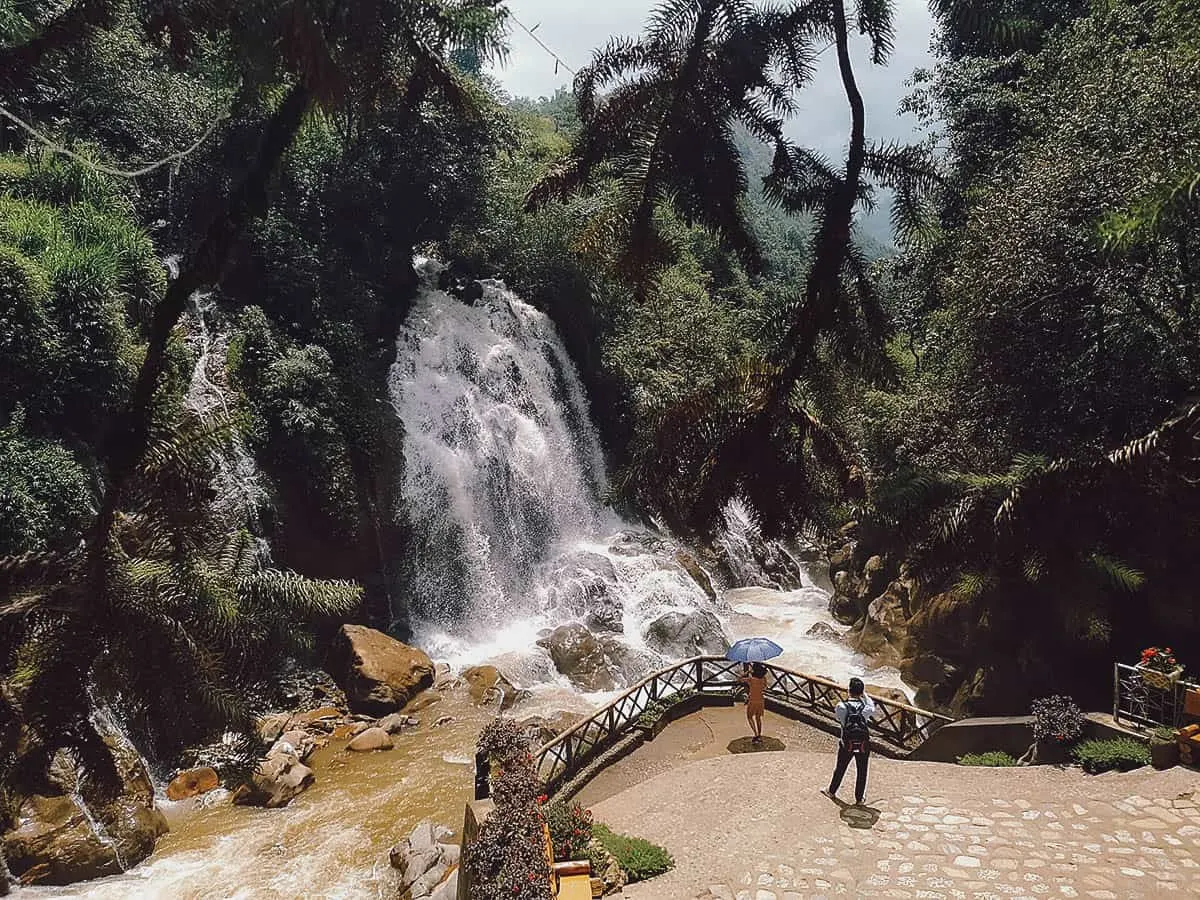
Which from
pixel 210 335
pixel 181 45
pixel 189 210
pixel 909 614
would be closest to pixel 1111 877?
pixel 181 45

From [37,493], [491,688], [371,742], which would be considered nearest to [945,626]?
[491,688]

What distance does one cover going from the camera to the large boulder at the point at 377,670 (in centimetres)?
1519

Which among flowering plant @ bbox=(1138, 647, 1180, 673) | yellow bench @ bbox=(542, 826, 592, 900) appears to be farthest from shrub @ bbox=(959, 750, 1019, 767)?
yellow bench @ bbox=(542, 826, 592, 900)

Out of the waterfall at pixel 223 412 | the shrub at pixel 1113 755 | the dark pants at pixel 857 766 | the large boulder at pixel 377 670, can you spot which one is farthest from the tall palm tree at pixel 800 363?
the waterfall at pixel 223 412

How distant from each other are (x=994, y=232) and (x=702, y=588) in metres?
12.6

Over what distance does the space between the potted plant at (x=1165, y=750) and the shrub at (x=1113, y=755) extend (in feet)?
0.56

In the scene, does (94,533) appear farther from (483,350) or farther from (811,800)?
(483,350)

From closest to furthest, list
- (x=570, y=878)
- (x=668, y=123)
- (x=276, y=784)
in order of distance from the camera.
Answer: (x=668, y=123), (x=570, y=878), (x=276, y=784)

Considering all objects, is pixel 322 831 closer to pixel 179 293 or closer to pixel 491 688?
pixel 491 688

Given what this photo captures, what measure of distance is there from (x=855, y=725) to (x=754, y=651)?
3.33m

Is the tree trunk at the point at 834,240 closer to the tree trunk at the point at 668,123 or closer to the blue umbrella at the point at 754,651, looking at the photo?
the tree trunk at the point at 668,123

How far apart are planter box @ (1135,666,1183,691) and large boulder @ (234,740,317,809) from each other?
42.3ft

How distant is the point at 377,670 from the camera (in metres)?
15.5

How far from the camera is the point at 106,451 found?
3.69 metres
